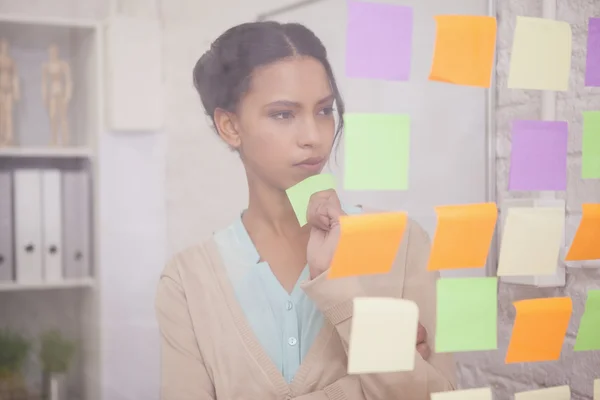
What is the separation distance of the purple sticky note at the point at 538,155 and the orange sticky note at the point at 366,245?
8.5 inches

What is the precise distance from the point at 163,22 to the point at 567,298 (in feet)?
2.41

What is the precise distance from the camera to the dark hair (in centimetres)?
88

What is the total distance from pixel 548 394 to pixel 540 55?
1.72ft

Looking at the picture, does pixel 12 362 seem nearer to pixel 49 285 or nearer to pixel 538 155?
pixel 49 285

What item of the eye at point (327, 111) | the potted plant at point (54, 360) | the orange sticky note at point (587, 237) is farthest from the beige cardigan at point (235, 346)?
the orange sticky note at point (587, 237)

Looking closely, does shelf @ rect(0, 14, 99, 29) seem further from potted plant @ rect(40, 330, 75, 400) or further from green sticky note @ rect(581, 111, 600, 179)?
green sticky note @ rect(581, 111, 600, 179)

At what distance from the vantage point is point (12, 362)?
2.68ft

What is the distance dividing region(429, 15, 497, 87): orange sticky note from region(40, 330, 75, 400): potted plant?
61 centimetres


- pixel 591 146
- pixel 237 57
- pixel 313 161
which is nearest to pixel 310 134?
pixel 313 161

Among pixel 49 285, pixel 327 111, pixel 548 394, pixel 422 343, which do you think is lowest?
pixel 548 394

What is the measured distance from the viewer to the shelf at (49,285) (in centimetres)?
82

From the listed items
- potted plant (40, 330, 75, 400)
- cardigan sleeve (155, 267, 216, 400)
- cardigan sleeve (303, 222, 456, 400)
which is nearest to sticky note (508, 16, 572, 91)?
cardigan sleeve (303, 222, 456, 400)

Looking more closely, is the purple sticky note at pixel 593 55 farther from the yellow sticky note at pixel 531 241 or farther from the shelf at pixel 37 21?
the shelf at pixel 37 21

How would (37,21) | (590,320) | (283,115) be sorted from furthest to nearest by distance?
(590,320) → (283,115) → (37,21)
